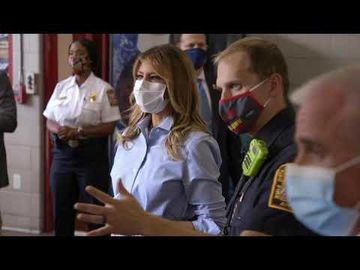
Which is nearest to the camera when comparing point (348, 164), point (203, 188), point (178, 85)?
point (348, 164)

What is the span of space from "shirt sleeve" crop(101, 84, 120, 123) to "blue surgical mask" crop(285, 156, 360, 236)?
1.70 meters

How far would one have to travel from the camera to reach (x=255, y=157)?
4.37ft

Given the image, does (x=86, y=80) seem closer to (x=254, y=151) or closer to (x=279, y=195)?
(x=254, y=151)

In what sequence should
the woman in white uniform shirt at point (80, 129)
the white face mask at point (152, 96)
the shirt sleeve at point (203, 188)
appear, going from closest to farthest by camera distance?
the shirt sleeve at point (203, 188), the white face mask at point (152, 96), the woman in white uniform shirt at point (80, 129)

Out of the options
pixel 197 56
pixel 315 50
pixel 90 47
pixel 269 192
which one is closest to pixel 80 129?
pixel 90 47

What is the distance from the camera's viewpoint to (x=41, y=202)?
3.51 m

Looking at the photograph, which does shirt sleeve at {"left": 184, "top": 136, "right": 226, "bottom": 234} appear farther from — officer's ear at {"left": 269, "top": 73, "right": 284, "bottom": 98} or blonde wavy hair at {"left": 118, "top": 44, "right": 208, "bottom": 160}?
officer's ear at {"left": 269, "top": 73, "right": 284, "bottom": 98}


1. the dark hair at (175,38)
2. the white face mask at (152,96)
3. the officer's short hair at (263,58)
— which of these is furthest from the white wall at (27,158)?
the officer's short hair at (263,58)

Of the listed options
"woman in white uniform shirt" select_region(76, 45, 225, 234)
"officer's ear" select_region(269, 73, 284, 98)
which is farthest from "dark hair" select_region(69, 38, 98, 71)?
"officer's ear" select_region(269, 73, 284, 98)

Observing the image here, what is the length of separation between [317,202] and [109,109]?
5.75 feet

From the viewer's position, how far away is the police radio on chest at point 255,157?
1321 mm

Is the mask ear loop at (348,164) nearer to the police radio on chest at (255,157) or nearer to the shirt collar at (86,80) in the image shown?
the police radio on chest at (255,157)

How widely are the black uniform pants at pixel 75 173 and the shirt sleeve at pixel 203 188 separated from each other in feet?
4.06
